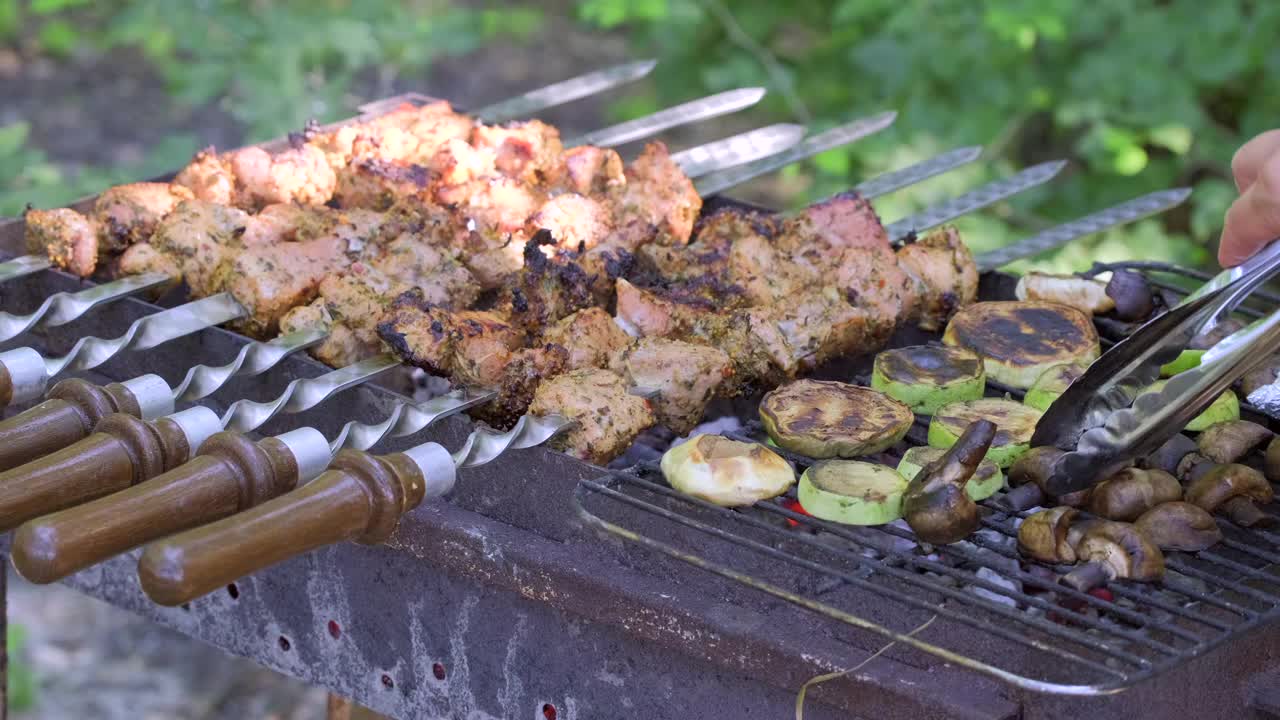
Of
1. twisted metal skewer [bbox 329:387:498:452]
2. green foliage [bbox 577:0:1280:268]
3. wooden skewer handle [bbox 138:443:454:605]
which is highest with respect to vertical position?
wooden skewer handle [bbox 138:443:454:605]

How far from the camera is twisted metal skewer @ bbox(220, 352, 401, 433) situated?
8.00 ft

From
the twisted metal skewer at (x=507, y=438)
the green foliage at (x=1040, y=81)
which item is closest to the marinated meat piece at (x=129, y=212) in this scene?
the twisted metal skewer at (x=507, y=438)

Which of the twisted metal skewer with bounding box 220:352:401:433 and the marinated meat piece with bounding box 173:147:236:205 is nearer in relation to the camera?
the twisted metal skewer with bounding box 220:352:401:433

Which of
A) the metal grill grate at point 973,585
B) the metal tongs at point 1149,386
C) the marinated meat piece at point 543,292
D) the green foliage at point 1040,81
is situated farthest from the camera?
the green foliage at point 1040,81

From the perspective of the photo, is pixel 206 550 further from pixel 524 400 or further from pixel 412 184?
pixel 412 184

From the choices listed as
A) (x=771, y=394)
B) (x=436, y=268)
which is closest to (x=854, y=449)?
(x=771, y=394)

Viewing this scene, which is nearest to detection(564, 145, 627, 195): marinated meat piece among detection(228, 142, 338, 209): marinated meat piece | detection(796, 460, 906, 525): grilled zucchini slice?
detection(228, 142, 338, 209): marinated meat piece

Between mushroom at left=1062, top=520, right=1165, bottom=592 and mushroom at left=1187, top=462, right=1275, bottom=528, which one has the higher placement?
mushroom at left=1062, top=520, right=1165, bottom=592

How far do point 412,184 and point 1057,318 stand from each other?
1.41 meters

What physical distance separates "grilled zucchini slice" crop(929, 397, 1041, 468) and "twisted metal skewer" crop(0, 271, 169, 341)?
4.92ft

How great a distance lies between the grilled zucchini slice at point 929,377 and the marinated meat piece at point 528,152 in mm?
1129

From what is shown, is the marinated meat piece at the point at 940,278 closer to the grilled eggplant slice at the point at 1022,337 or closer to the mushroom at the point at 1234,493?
the grilled eggplant slice at the point at 1022,337

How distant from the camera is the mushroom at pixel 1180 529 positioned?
2270 millimetres

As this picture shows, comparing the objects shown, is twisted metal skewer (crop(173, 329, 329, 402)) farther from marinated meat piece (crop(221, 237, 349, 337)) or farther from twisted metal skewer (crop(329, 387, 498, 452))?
twisted metal skewer (crop(329, 387, 498, 452))
